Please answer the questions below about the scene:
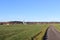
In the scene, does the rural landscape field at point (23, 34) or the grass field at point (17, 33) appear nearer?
the rural landscape field at point (23, 34)

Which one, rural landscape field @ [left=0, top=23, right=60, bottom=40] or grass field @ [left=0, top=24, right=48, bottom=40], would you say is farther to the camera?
grass field @ [left=0, top=24, right=48, bottom=40]

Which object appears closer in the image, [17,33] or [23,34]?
[23,34]
